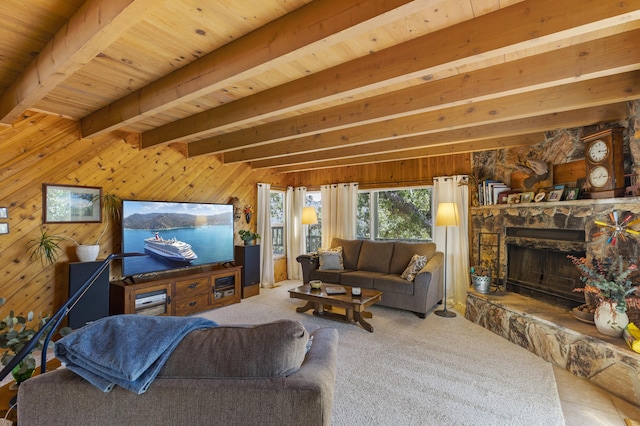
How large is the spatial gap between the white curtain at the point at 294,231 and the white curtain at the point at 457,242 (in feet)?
9.03

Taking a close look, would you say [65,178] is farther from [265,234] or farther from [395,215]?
[395,215]

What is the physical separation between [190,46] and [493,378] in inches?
131

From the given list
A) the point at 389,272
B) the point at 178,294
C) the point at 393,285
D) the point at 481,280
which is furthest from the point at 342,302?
the point at 178,294

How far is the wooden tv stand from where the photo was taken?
3.56m

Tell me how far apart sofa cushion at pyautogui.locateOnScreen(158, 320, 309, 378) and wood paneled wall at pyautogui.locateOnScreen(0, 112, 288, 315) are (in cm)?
322

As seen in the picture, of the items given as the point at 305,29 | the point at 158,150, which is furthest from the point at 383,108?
the point at 158,150

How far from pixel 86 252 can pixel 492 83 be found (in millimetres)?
4148

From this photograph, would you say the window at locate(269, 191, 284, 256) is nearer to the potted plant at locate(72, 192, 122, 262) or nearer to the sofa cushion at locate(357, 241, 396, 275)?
the sofa cushion at locate(357, 241, 396, 275)

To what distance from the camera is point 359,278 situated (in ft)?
15.0

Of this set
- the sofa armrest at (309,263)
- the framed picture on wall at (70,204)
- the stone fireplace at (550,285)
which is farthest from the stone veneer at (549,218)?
the framed picture on wall at (70,204)

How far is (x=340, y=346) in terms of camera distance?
3.12 meters

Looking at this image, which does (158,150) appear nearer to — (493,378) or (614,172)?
(493,378)

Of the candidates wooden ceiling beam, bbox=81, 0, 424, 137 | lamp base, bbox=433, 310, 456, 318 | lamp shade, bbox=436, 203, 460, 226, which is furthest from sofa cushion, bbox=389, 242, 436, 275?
wooden ceiling beam, bbox=81, 0, 424, 137

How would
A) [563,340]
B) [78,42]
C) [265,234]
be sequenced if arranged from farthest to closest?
[265,234] < [563,340] < [78,42]
